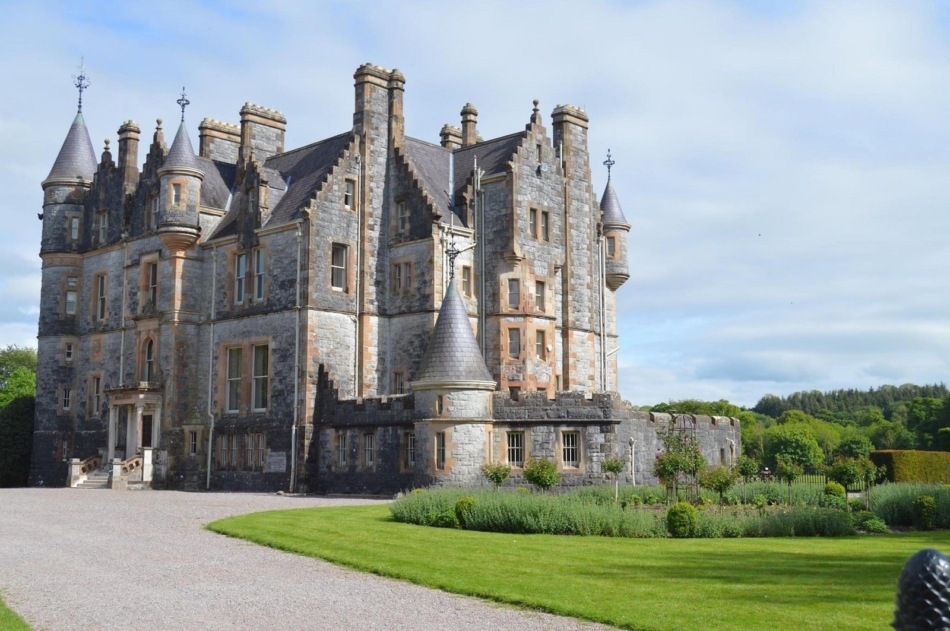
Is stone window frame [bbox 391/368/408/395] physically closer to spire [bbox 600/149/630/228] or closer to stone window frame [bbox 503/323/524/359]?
stone window frame [bbox 503/323/524/359]

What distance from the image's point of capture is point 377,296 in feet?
135

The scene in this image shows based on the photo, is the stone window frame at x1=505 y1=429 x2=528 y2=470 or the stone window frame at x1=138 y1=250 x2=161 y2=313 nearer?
the stone window frame at x1=505 y1=429 x2=528 y2=470

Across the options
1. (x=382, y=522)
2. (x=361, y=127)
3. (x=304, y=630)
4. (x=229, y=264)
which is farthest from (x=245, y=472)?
(x=304, y=630)

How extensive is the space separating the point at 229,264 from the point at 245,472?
353 inches

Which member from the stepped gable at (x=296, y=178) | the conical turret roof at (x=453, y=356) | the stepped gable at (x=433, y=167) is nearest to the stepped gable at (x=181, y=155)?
the stepped gable at (x=296, y=178)

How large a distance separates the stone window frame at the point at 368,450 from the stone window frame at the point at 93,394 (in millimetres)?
18542

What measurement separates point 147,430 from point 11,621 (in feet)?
110

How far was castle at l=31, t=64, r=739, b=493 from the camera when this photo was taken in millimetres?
38781

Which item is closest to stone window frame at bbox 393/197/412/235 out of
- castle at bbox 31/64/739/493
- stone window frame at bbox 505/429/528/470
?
castle at bbox 31/64/739/493

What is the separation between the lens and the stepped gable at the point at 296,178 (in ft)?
135

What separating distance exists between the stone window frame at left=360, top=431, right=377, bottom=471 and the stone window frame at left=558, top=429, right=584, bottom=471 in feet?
23.5

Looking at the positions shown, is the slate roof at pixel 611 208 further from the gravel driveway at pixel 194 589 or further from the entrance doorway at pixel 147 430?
the gravel driveway at pixel 194 589

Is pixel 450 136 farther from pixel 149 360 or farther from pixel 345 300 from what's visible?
pixel 149 360

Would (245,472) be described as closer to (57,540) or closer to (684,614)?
(57,540)
